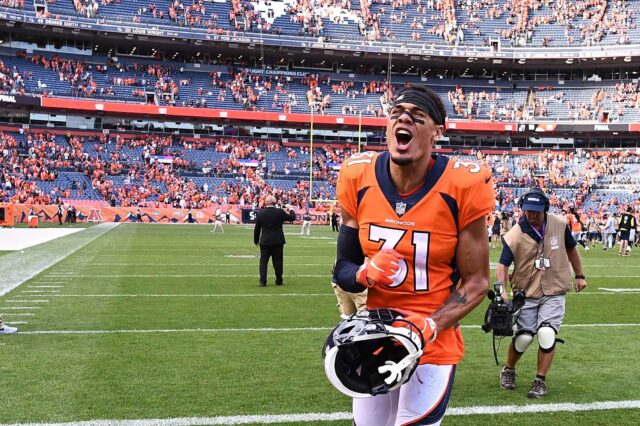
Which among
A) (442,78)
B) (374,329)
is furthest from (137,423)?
(442,78)

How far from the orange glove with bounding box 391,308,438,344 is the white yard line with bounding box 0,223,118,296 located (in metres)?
9.94

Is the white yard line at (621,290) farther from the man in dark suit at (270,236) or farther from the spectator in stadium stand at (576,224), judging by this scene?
the spectator in stadium stand at (576,224)

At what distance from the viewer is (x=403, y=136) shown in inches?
110

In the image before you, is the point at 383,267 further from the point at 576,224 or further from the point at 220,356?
the point at 576,224

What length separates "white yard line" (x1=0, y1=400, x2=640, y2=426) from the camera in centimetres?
481

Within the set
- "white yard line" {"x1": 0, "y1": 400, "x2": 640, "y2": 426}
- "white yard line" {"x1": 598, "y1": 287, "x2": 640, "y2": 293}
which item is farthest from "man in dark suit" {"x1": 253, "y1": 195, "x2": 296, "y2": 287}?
"white yard line" {"x1": 0, "y1": 400, "x2": 640, "y2": 426}

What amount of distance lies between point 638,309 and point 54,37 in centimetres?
4866

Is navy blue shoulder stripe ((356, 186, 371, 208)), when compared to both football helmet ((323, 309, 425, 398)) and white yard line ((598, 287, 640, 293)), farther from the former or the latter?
white yard line ((598, 287, 640, 293))

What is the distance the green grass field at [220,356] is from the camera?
17.1 feet

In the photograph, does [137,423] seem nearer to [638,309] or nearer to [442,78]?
[638,309]

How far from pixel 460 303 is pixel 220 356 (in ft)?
14.8

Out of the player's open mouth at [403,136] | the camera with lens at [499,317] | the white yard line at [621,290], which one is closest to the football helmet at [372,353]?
the player's open mouth at [403,136]

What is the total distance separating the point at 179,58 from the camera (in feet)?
178

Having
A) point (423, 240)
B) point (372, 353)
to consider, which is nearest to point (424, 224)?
point (423, 240)
